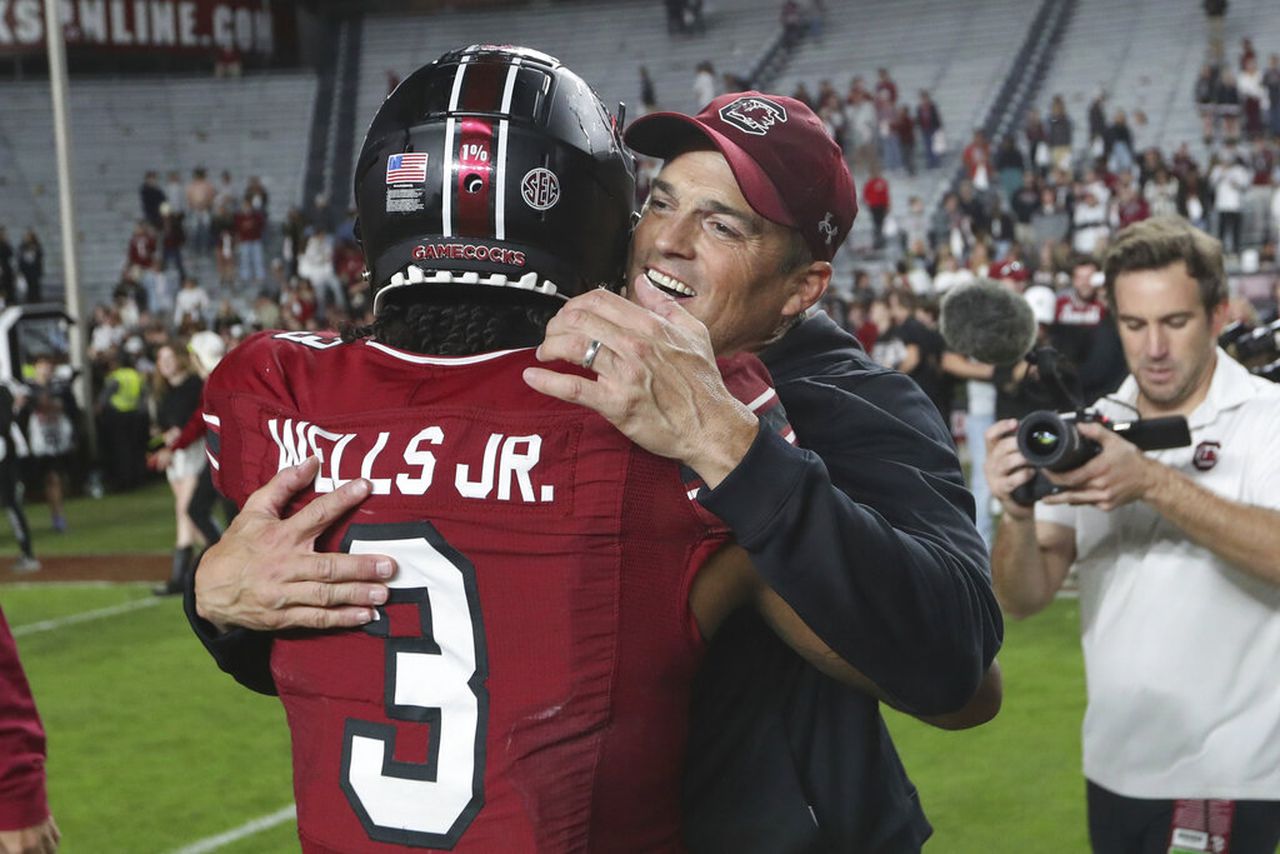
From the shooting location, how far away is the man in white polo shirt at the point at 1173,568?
316 centimetres

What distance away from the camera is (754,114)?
2287 mm

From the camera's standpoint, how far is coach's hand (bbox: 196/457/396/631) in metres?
1.81

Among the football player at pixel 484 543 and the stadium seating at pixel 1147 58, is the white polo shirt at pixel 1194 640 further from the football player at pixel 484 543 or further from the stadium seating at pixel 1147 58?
the stadium seating at pixel 1147 58

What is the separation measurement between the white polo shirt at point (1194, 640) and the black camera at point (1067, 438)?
0.29 m

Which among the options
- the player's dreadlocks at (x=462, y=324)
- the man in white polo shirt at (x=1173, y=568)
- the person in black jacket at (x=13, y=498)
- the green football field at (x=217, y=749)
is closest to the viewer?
the player's dreadlocks at (x=462, y=324)

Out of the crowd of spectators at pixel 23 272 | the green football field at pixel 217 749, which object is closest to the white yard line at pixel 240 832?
the green football field at pixel 217 749

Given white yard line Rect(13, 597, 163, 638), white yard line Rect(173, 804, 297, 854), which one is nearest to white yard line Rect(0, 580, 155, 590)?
white yard line Rect(13, 597, 163, 638)

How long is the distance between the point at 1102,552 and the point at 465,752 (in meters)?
2.15

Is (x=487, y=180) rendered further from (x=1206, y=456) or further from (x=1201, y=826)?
(x=1201, y=826)

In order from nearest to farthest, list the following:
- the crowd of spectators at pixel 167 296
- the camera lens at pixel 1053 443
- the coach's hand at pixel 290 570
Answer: the coach's hand at pixel 290 570 → the camera lens at pixel 1053 443 → the crowd of spectators at pixel 167 296

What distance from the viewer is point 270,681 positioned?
2.20 meters

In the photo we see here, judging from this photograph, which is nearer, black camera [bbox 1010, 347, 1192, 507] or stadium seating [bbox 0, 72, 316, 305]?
black camera [bbox 1010, 347, 1192, 507]

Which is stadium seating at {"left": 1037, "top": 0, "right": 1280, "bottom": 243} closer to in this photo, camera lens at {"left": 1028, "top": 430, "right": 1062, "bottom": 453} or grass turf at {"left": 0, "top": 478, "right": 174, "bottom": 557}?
grass turf at {"left": 0, "top": 478, "right": 174, "bottom": 557}

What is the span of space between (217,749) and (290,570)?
5512mm
